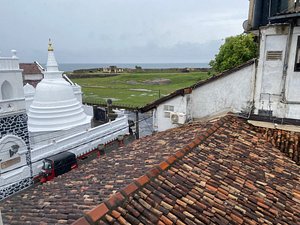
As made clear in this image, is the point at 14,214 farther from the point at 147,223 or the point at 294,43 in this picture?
the point at 294,43

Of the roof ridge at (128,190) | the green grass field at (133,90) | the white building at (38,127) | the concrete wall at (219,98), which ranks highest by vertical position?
the concrete wall at (219,98)

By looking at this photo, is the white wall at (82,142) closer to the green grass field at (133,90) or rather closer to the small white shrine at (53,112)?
the small white shrine at (53,112)

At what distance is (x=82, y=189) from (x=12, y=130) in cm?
1149

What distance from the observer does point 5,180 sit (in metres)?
15.0

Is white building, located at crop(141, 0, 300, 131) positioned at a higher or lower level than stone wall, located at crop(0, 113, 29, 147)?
higher

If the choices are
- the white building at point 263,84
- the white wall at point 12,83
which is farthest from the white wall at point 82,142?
the white building at point 263,84

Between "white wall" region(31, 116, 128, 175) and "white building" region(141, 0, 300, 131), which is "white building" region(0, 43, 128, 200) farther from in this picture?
"white building" region(141, 0, 300, 131)

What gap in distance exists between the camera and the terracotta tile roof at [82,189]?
190 inches

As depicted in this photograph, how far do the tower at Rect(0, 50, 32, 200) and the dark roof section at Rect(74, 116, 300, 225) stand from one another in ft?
39.5

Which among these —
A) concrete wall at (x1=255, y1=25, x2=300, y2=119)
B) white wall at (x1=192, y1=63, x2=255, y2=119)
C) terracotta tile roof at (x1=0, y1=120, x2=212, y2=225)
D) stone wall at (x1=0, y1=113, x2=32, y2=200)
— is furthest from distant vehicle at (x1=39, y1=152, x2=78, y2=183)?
concrete wall at (x1=255, y1=25, x2=300, y2=119)

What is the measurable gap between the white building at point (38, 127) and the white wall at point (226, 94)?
9.01m

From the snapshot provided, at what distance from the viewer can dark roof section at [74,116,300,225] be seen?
4438mm

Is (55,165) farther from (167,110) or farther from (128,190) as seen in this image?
(128,190)

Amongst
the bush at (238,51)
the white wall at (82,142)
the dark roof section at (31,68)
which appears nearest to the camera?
the white wall at (82,142)
